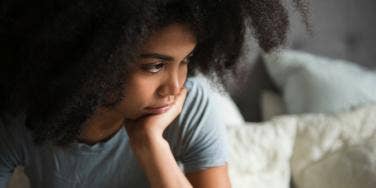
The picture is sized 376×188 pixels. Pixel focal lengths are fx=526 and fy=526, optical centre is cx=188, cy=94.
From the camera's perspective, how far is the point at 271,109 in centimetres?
159

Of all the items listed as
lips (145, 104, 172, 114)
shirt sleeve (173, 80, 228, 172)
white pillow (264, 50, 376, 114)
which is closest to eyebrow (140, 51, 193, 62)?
lips (145, 104, 172, 114)

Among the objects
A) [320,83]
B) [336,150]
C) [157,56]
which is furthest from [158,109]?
[320,83]

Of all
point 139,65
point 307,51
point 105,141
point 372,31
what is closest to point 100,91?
point 139,65

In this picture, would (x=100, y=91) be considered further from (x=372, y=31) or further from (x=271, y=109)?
(x=372, y=31)

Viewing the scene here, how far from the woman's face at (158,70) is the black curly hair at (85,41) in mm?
15

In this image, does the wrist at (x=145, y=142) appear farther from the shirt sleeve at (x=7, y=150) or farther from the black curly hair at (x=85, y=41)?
the shirt sleeve at (x=7, y=150)

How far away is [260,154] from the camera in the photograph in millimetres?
1296

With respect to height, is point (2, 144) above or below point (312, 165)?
above

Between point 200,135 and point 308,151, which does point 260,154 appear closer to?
point 308,151

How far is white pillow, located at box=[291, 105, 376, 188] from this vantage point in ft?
3.99

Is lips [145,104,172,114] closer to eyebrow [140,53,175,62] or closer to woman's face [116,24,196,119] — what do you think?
woman's face [116,24,196,119]

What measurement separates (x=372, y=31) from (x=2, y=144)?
126 cm

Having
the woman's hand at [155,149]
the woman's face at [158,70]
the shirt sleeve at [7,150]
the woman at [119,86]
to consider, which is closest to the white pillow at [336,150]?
the woman at [119,86]

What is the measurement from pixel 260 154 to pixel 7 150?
0.61 metres
